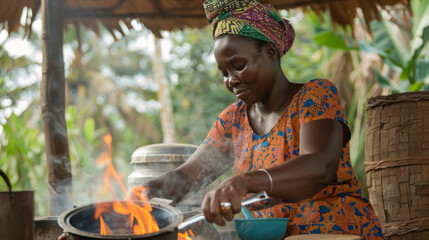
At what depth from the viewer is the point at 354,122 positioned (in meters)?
7.27

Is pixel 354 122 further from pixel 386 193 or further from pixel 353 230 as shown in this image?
pixel 353 230

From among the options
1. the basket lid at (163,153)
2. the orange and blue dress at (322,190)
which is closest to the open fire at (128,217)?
the orange and blue dress at (322,190)

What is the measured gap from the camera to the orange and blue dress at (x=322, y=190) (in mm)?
2098

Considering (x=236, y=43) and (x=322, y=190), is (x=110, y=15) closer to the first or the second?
(x=236, y=43)

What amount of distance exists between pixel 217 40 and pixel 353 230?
1.15 m

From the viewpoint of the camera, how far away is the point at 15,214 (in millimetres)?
1673

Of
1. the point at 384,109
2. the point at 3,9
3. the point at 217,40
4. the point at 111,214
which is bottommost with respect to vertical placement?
the point at 111,214

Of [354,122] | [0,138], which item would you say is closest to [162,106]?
[0,138]

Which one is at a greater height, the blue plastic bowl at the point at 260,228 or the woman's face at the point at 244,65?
the woman's face at the point at 244,65

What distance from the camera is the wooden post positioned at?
330 cm

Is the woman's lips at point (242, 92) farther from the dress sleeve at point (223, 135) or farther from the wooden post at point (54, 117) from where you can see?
the wooden post at point (54, 117)

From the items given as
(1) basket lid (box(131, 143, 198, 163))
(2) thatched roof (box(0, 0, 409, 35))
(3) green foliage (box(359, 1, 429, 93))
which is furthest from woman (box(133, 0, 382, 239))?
(3) green foliage (box(359, 1, 429, 93))

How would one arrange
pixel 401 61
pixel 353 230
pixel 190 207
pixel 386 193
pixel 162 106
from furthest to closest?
pixel 162 106
pixel 401 61
pixel 386 193
pixel 190 207
pixel 353 230

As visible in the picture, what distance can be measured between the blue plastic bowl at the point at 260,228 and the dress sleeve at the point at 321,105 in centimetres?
51
